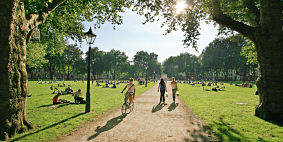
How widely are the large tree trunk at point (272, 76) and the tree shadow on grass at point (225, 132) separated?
2291 millimetres

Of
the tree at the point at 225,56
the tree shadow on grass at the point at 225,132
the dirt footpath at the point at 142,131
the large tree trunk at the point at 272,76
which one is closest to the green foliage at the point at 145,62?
the tree at the point at 225,56

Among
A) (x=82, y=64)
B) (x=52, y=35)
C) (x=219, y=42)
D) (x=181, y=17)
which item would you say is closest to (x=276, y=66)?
(x=181, y=17)

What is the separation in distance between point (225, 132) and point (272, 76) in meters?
3.77

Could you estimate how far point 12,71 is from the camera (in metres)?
4.24

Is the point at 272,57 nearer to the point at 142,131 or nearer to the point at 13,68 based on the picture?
the point at 142,131

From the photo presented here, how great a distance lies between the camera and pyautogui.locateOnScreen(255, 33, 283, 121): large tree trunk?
593 centimetres

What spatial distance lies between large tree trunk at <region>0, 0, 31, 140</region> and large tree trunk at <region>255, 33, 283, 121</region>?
10.0m

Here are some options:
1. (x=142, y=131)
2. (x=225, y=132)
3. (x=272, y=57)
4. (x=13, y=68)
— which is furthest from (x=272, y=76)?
(x=13, y=68)

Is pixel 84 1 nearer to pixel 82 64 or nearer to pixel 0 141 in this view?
pixel 0 141

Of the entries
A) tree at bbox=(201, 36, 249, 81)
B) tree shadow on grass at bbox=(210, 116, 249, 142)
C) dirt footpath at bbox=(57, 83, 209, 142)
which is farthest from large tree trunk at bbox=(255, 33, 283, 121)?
tree at bbox=(201, 36, 249, 81)

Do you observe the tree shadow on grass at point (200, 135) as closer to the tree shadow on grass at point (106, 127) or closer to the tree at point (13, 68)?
the tree shadow on grass at point (106, 127)

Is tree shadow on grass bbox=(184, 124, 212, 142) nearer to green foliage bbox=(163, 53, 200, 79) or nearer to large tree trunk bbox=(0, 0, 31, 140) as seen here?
large tree trunk bbox=(0, 0, 31, 140)

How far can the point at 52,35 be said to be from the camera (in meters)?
15.8

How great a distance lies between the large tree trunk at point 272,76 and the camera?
5934 millimetres
